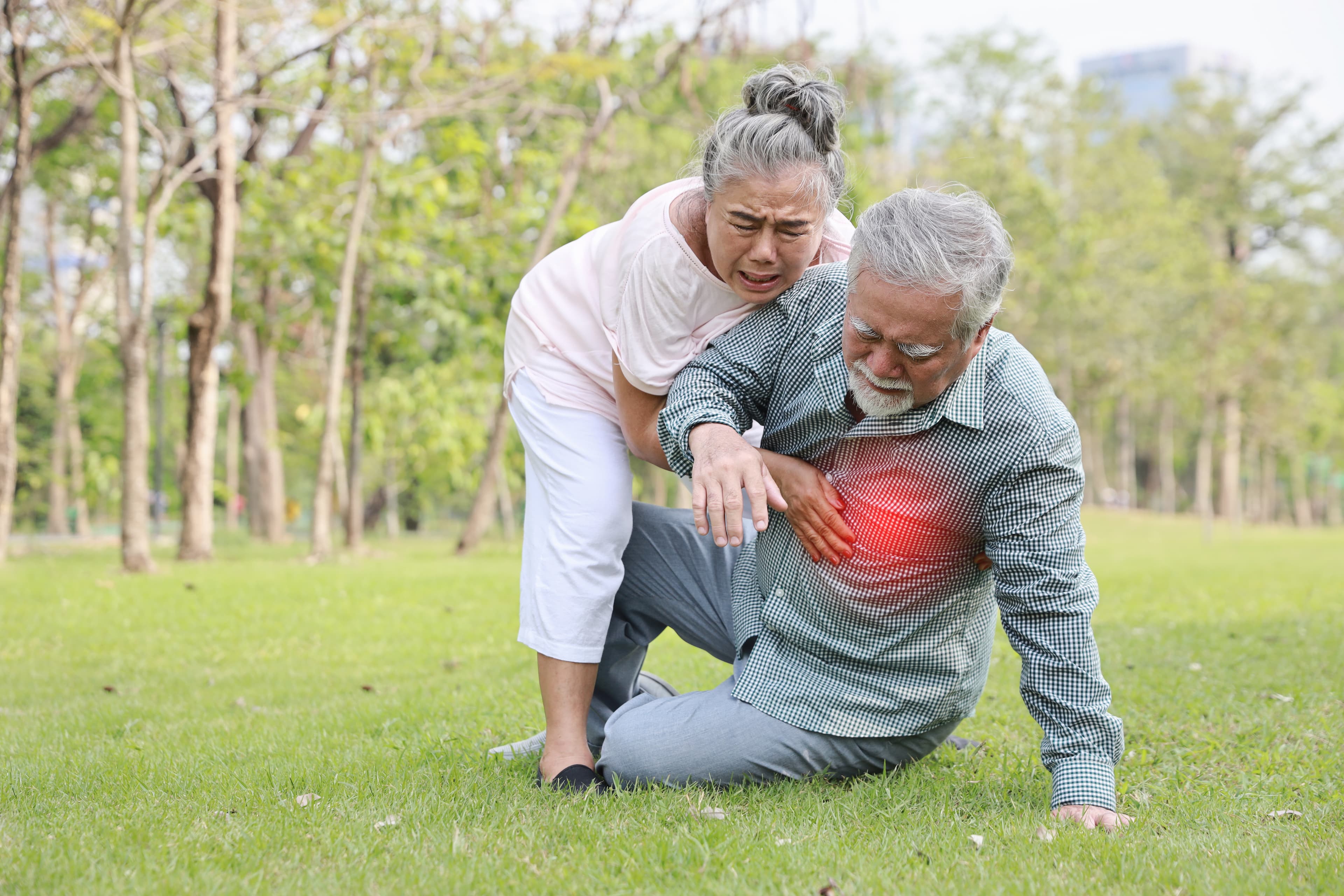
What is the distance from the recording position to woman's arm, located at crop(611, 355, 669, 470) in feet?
10.7

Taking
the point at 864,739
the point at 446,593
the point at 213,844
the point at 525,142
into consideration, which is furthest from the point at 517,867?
the point at 525,142

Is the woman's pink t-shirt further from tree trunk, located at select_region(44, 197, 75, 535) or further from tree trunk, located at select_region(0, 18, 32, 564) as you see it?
tree trunk, located at select_region(44, 197, 75, 535)

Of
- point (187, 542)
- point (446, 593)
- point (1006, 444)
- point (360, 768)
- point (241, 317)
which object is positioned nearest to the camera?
point (1006, 444)

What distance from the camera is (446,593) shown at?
8977mm

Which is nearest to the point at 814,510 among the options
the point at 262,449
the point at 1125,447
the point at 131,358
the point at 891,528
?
the point at 891,528

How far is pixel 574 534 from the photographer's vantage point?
3.28 m

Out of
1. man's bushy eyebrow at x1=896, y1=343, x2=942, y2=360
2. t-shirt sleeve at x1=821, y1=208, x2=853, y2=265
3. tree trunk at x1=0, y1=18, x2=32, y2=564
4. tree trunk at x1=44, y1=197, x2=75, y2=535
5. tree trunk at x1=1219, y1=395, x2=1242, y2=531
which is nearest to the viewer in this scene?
man's bushy eyebrow at x1=896, y1=343, x2=942, y2=360

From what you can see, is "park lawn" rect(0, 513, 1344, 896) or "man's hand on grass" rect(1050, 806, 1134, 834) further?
"man's hand on grass" rect(1050, 806, 1134, 834)

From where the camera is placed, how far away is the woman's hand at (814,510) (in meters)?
2.99

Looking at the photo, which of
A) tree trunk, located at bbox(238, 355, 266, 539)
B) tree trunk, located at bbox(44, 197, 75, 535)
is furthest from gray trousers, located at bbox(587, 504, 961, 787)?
tree trunk, located at bbox(44, 197, 75, 535)

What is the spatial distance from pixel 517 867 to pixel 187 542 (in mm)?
10346

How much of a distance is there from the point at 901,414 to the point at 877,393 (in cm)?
15

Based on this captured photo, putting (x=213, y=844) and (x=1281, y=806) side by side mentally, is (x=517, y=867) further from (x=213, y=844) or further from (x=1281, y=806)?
(x=1281, y=806)

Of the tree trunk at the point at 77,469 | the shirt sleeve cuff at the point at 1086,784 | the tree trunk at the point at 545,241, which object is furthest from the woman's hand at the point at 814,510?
the tree trunk at the point at 77,469
